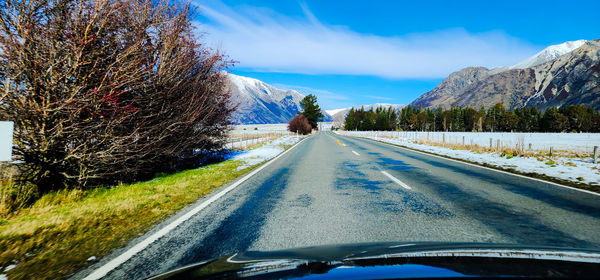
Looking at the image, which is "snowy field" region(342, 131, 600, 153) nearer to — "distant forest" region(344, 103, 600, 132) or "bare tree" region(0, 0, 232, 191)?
"bare tree" region(0, 0, 232, 191)

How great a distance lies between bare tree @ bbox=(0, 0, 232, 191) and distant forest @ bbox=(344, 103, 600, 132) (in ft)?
372

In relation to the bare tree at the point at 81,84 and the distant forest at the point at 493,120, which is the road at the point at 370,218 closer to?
the bare tree at the point at 81,84

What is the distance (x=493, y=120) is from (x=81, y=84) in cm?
14434

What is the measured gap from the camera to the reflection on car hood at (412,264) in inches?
55.9

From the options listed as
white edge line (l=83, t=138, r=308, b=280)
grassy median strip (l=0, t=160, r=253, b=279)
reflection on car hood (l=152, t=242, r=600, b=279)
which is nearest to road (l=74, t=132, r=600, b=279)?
white edge line (l=83, t=138, r=308, b=280)

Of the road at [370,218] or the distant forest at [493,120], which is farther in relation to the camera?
the distant forest at [493,120]

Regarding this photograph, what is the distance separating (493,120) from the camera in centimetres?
11494

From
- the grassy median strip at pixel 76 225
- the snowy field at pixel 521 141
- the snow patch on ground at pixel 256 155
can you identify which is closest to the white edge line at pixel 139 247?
the grassy median strip at pixel 76 225

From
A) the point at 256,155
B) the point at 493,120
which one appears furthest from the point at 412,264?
the point at 493,120

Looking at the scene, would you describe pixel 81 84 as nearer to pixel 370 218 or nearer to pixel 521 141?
pixel 370 218

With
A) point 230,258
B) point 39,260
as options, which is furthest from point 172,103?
point 230,258

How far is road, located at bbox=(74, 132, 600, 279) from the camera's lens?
2.83 metres

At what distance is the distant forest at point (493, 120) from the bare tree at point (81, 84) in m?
113

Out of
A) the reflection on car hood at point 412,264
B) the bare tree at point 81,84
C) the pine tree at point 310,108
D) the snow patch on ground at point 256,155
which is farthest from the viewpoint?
the pine tree at point 310,108
